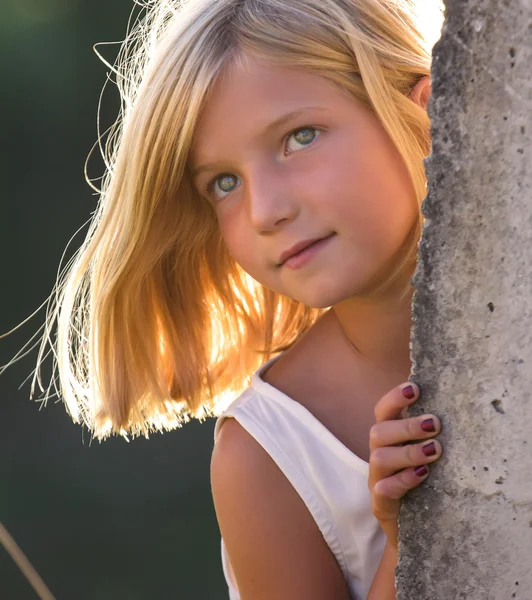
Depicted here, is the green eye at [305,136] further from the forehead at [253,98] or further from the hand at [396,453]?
the hand at [396,453]

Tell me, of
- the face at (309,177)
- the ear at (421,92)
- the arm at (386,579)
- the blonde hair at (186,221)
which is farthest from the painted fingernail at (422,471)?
the ear at (421,92)

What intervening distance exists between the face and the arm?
0.40 metres

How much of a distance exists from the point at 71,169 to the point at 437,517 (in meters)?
3.82

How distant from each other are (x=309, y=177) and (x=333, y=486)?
54 cm

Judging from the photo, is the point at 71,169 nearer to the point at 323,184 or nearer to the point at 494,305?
the point at 323,184

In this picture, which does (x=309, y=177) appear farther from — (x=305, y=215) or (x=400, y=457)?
(x=400, y=457)

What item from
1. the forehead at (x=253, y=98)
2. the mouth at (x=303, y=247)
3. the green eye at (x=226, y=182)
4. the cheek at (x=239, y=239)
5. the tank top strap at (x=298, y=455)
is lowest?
the tank top strap at (x=298, y=455)

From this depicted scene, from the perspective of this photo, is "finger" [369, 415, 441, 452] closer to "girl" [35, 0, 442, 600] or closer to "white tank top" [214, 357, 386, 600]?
"girl" [35, 0, 442, 600]

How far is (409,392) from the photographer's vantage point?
1.11 m

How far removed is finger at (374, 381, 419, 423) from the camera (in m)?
1.11

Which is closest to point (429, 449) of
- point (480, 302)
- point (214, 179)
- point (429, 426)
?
point (429, 426)

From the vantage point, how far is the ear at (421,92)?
67.7 inches

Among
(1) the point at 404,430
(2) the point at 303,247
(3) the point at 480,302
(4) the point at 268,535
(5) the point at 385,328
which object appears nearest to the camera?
(3) the point at 480,302

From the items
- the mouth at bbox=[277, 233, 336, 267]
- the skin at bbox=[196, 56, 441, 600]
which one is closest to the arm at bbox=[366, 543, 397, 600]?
the skin at bbox=[196, 56, 441, 600]
